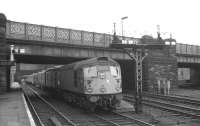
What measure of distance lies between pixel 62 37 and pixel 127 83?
48.2 ft

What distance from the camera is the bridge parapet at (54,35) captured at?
79.8 ft

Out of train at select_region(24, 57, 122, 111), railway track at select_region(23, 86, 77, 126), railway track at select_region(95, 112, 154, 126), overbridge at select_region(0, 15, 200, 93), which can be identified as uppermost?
overbridge at select_region(0, 15, 200, 93)

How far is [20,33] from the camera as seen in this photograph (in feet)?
80.4

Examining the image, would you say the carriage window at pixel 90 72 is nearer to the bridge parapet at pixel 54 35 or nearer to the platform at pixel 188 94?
the bridge parapet at pixel 54 35

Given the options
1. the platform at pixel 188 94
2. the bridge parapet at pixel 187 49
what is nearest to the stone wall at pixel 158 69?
the platform at pixel 188 94

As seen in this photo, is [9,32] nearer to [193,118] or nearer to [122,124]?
[122,124]

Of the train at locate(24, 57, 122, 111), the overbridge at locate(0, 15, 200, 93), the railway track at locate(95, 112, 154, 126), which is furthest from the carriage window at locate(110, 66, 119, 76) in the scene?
the overbridge at locate(0, 15, 200, 93)

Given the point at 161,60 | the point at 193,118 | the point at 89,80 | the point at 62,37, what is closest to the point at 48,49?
the point at 62,37

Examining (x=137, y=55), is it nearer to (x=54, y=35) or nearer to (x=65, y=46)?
(x=65, y=46)

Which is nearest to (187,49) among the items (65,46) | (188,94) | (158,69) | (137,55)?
(158,69)

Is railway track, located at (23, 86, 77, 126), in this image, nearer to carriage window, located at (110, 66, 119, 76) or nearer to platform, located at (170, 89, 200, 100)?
carriage window, located at (110, 66, 119, 76)

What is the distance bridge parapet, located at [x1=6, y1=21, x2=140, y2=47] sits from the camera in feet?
79.8

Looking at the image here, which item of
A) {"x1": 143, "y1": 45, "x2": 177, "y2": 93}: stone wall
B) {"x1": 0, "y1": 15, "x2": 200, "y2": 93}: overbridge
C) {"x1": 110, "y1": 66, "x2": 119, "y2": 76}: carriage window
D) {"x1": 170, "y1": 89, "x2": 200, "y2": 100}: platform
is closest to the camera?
{"x1": 110, "y1": 66, "x2": 119, "y2": 76}: carriage window

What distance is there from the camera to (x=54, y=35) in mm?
26375
